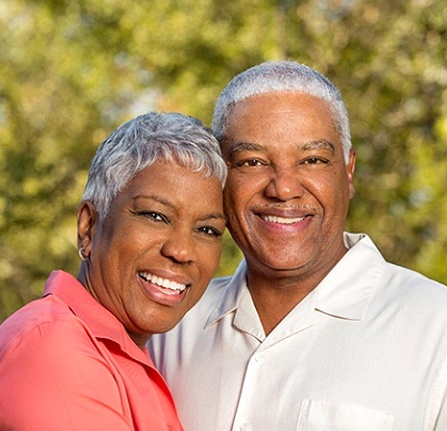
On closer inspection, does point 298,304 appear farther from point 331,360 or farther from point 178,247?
point 178,247

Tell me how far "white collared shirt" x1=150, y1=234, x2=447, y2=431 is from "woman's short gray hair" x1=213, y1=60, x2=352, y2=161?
1.46ft

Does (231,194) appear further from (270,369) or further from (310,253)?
(270,369)

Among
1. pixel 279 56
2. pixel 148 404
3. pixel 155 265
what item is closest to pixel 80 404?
pixel 148 404

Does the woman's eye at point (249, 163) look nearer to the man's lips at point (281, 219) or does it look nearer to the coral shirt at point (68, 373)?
the man's lips at point (281, 219)

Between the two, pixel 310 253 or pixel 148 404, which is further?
pixel 310 253

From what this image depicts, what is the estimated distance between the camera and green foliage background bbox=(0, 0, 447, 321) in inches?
274

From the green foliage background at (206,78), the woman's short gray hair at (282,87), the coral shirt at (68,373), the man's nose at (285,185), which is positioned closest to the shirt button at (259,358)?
the coral shirt at (68,373)

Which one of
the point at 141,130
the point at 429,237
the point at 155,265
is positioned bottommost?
the point at 429,237

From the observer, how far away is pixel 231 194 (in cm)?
336

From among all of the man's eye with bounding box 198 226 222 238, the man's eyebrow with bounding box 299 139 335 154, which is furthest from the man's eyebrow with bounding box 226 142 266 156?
the man's eye with bounding box 198 226 222 238

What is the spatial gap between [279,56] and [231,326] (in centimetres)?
382

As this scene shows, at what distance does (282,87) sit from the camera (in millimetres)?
3371

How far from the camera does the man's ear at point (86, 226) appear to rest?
3135 mm

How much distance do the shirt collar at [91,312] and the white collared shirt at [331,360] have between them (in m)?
0.34
